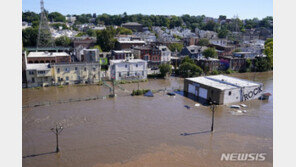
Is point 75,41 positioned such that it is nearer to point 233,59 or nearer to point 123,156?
point 233,59

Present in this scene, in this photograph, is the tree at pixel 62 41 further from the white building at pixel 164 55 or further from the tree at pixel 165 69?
the tree at pixel 165 69

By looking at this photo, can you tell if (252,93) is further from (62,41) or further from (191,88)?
(62,41)

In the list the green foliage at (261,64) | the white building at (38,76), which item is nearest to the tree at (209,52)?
the green foliage at (261,64)

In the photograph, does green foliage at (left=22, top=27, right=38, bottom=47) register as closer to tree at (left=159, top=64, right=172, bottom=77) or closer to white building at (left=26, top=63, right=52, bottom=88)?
white building at (left=26, top=63, right=52, bottom=88)

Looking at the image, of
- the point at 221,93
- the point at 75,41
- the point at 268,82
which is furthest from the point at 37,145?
the point at 75,41

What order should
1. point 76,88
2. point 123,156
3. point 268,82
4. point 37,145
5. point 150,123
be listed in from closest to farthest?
point 123,156 < point 37,145 < point 150,123 < point 76,88 < point 268,82
